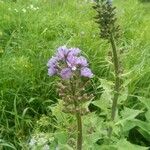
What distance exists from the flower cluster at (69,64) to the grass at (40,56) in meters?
0.75

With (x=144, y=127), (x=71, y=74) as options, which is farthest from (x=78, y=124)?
(x=144, y=127)

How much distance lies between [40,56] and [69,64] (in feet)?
8.29

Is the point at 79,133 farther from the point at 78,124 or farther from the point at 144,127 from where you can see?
the point at 144,127

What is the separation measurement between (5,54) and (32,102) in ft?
2.92

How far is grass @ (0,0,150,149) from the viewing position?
13.5 feet

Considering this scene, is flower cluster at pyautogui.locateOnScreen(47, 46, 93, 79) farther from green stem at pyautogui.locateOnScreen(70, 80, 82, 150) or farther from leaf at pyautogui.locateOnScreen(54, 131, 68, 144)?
leaf at pyautogui.locateOnScreen(54, 131, 68, 144)

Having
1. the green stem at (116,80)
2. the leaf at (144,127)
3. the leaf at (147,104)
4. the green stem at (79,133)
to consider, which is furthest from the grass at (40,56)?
the green stem at (79,133)

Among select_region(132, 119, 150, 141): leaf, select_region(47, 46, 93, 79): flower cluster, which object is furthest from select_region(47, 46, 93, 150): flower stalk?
select_region(132, 119, 150, 141): leaf

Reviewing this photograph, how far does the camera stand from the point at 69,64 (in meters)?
2.26

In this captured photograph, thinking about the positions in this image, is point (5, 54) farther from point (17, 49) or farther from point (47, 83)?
point (47, 83)

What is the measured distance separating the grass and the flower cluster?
75 cm

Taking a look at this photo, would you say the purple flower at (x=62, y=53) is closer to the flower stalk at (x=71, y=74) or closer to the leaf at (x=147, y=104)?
the flower stalk at (x=71, y=74)

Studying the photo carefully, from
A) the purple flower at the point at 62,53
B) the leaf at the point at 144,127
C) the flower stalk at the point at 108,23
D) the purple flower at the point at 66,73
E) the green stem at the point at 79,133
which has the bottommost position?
the leaf at the point at 144,127

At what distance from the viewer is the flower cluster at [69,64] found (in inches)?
89.3
